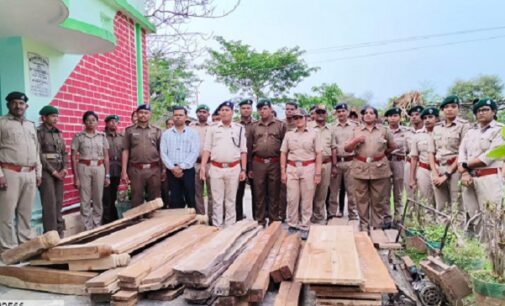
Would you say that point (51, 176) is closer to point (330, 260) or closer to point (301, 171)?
point (301, 171)

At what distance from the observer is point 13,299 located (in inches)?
135

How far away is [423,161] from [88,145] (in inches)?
187

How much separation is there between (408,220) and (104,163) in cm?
435

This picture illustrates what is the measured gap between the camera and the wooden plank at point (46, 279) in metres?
3.50

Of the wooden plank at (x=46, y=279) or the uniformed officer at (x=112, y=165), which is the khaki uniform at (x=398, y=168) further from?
the wooden plank at (x=46, y=279)

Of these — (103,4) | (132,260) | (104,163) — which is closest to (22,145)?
(104,163)

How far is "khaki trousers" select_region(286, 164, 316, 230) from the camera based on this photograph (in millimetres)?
5980

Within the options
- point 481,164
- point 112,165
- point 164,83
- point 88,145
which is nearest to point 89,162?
point 88,145

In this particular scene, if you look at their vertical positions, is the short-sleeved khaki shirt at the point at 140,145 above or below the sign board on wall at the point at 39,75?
below

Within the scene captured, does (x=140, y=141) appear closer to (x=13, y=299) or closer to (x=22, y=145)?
(x=22, y=145)

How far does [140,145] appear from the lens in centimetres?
621

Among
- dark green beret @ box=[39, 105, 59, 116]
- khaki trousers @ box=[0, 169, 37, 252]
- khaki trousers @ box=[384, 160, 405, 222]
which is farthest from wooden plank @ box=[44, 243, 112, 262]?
khaki trousers @ box=[384, 160, 405, 222]

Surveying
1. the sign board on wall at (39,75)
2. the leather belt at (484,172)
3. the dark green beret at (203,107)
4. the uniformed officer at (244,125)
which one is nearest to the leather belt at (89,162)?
the sign board on wall at (39,75)

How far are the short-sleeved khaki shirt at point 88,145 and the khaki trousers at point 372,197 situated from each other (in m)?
3.62
